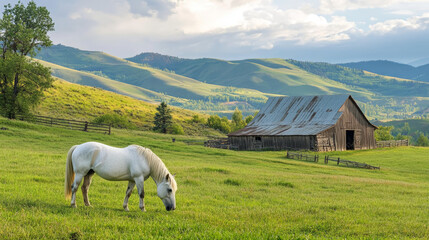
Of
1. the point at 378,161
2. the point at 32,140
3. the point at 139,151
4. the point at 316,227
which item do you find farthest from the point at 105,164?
the point at 378,161

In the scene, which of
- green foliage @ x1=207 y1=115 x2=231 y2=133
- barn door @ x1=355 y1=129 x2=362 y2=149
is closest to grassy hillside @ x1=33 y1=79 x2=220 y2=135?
green foliage @ x1=207 y1=115 x2=231 y2=133

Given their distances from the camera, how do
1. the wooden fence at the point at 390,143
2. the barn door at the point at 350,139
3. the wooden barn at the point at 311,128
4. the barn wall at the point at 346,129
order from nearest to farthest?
the barn wall at the point at 346,129 → the wooden barn at the point at 311,128 → the barn door at the point at 350,139 → the wooden fence at the point at 390,143

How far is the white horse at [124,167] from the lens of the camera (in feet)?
32.2

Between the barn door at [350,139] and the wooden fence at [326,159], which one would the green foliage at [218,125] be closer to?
the barn door at [350,139]

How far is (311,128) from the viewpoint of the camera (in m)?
58.7

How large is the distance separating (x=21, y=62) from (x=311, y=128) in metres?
43.3

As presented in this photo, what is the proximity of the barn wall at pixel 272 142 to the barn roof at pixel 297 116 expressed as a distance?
75 centimetres

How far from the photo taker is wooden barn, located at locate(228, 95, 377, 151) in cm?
5666

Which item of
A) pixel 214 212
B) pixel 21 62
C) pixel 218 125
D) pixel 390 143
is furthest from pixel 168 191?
pixel 218 125

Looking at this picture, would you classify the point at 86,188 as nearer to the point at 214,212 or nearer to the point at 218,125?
the point at 214,212

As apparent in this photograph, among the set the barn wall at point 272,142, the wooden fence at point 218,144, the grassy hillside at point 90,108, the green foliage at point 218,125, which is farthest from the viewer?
the green foliage at point 218,125

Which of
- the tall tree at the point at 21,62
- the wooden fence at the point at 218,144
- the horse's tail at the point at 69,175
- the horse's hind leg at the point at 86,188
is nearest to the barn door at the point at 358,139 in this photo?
the wooden fence at the point at 218,144

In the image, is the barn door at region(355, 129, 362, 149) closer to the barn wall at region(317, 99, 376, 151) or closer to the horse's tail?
the barn wall at region(317, 99, 376, 151)

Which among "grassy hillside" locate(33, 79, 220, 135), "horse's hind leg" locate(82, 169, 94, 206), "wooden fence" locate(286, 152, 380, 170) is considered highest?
"grassy hillside" locate(33, 79, 220, 135)
